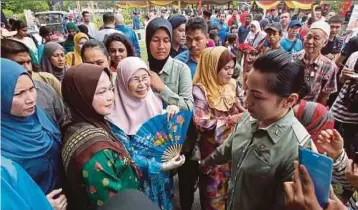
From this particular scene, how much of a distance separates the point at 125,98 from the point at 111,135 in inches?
16.6

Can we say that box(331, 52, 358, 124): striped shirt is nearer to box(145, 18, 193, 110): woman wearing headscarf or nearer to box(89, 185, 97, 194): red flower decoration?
box(145, 18, 193, 110): woman wearing headscarf

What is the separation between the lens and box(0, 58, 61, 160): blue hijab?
4.85 feet

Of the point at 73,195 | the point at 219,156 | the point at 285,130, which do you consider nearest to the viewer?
the point at 285,130

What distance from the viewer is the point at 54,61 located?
349 centimetres

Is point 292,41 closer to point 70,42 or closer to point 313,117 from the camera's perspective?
point 313,117

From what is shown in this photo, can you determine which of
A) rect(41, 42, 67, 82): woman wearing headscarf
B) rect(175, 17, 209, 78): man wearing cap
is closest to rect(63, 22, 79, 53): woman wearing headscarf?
rect(41, 42, 67, 82): woman wearing headscarf

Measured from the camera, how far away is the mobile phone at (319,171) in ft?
3.21

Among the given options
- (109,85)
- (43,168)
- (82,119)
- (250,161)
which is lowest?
(43,168)

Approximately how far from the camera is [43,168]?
155 cm

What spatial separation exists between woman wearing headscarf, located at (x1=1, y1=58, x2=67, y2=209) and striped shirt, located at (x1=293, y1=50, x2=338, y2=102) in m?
2.67

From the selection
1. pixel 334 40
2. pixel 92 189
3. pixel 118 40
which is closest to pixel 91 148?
pixel 92 189

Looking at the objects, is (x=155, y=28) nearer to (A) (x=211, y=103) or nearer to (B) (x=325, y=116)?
(A) (x=211, y=103)

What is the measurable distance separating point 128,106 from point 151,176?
493 mm

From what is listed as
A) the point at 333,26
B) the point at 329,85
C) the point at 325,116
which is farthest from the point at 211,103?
the point at 333,26
